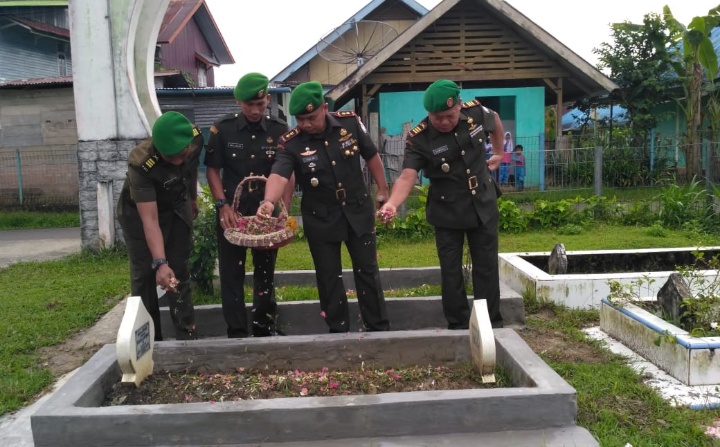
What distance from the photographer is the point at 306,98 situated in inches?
154

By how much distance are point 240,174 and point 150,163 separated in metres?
0.73

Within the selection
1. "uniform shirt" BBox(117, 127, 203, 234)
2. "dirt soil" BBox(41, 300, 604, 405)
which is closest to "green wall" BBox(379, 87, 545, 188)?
"uniform shirt" BBox(117, 127, 203, 234)

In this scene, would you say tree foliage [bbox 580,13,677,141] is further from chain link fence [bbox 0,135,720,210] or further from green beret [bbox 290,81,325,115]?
green beret [bbox 290,81,325,115]

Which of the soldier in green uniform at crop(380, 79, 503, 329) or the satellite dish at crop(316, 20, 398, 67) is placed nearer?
the soldier in green uniform at crop(380, 79, 503, 329)

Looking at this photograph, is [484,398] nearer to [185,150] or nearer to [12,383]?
[185,150]

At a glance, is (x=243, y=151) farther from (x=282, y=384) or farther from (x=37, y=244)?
(x=37, y=244)

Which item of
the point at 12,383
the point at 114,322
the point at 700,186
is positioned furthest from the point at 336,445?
the point at 700,186

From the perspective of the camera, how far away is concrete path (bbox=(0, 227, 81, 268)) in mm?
9344

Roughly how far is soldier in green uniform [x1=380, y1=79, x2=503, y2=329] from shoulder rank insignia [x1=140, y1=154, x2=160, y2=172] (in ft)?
4.99

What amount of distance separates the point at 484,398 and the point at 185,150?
90.0 inches

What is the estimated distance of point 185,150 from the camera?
3.93 meters

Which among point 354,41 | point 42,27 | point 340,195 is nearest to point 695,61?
point 340,195

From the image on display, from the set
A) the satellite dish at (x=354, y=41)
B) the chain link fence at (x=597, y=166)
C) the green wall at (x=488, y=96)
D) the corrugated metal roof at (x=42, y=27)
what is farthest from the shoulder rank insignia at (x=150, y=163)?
the corrugated metal roof at (x=42, y=27)

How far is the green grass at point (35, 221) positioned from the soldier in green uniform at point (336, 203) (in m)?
10.7
